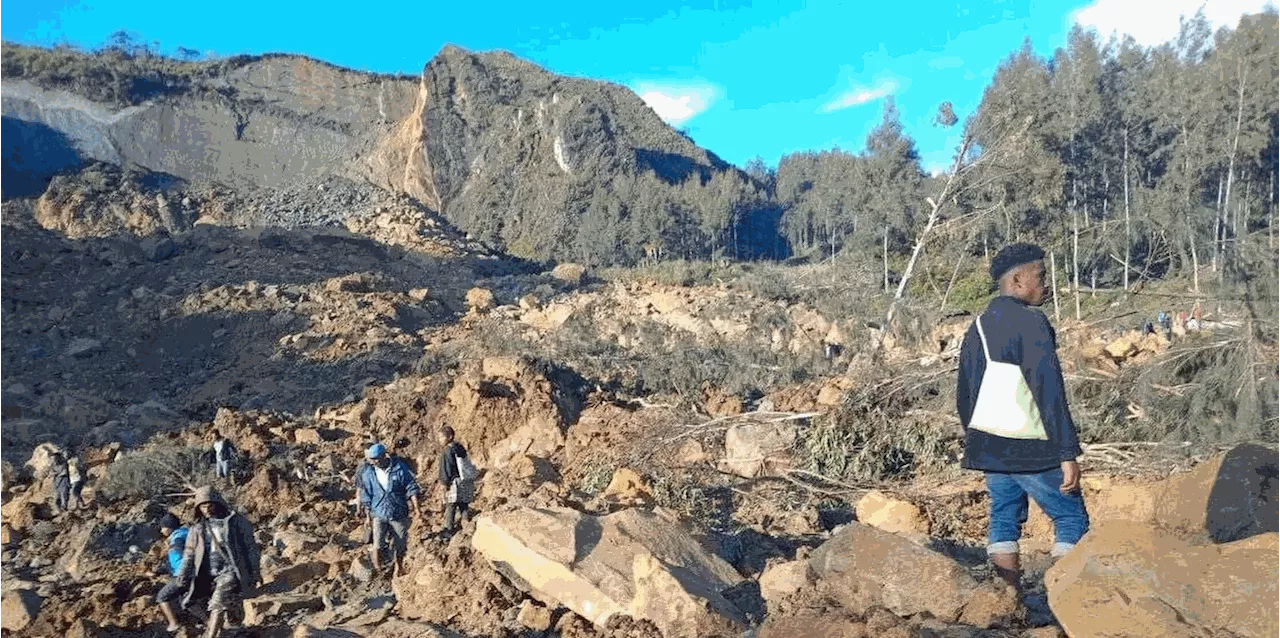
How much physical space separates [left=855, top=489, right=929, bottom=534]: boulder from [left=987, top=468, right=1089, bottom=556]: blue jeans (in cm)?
194

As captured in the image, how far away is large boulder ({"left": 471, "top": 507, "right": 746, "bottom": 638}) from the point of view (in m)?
3.27

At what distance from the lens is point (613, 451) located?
7.38m

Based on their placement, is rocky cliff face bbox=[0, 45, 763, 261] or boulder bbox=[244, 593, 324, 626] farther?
rocky cliff face bbox=[0, 45, 763, 261]

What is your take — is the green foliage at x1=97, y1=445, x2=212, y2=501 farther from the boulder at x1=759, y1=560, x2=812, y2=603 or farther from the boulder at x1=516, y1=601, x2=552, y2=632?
the boulder at x1=759, y1=560, x2=812, y2=603

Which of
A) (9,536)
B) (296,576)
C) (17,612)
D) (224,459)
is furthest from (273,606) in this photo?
(224,459)

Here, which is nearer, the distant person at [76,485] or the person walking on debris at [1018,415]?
the person walking on debris at [1018,415]

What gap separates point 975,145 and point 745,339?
346 inches

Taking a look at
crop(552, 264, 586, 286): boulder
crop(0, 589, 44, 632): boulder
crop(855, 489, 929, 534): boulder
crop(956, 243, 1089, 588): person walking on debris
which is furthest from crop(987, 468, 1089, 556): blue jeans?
crop(552, 264, 586, 286): boulder

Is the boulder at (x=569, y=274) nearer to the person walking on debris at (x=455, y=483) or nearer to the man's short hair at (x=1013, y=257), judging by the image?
the person walking on debris at (x=455, y=483)

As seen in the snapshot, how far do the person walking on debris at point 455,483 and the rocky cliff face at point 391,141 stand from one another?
111 feet

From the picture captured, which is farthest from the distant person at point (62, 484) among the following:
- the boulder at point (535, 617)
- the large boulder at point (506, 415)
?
the boulder at point (535, 617)

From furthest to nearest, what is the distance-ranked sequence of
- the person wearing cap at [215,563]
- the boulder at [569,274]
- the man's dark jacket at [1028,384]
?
the boulder at [569,274], the person wearing cap at [215,563], the man's dark jacket at [1028,384]

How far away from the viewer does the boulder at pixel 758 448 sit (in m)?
6.73

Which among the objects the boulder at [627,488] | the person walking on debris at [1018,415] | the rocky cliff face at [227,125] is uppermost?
the rocky cliff face at [227,125]
